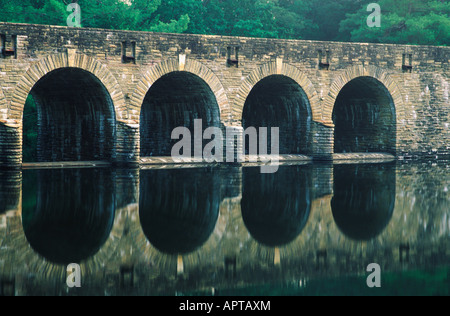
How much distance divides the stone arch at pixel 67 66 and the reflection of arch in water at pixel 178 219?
13.1ft

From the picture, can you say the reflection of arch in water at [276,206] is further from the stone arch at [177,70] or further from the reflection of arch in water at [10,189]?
the stone arch at [177,70]

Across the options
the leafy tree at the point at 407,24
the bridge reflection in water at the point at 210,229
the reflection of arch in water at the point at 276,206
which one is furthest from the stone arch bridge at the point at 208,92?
the leafy tree at the point at 407,24

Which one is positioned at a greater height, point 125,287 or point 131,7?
point 131,7

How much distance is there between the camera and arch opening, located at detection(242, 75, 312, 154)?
23.3m

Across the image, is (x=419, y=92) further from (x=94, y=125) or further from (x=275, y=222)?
(x=275, y=222)

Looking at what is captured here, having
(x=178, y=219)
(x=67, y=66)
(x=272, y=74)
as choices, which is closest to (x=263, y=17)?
(x=272, y=74)

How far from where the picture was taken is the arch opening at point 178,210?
8.70m

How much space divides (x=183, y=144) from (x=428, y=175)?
328 inches

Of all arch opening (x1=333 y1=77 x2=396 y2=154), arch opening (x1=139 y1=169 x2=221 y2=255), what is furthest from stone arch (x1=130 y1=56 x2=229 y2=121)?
arch opening (x1=333 y1=77 x2=396 y2=154)

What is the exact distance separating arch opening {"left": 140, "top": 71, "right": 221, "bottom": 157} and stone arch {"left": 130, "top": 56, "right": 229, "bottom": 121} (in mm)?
169

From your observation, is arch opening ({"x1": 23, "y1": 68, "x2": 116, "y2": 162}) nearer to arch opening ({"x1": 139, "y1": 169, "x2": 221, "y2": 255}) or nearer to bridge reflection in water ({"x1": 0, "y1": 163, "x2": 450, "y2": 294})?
arch opening ({"x1": 139, "y1": 169, "x2": 221, "y2": 255})

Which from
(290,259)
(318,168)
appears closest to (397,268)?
(290,259)
